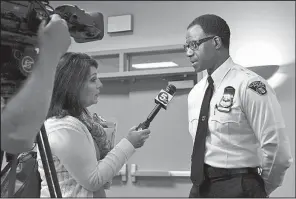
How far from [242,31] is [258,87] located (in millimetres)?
1719

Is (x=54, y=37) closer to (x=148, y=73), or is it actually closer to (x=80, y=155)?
(x=80, y=155)

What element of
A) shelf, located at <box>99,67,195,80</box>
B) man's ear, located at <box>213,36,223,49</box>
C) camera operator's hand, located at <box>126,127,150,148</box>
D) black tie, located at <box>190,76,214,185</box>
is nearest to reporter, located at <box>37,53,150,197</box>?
camera operator's hand, located at <box>126,127,150,148</box>

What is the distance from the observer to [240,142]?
1.55 m

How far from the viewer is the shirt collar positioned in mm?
1719

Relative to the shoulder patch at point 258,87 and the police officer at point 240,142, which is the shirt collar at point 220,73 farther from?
the shoulder patch at point 258,87

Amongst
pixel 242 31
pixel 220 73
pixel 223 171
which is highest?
pixel 242 31

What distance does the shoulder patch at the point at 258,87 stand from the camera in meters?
1.56

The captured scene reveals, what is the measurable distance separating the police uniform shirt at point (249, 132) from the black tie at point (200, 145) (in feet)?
0.07

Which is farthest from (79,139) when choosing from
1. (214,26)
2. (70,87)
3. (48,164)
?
(214,26)

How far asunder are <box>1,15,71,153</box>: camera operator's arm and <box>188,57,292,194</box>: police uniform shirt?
36.3 inches

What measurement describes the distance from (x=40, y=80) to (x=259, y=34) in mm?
2658

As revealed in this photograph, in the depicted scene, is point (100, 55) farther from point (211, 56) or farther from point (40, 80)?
point (40, 80)

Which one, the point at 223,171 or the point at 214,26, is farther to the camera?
the point at 214,26

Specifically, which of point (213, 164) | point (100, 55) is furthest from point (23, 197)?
point (100, 55)
